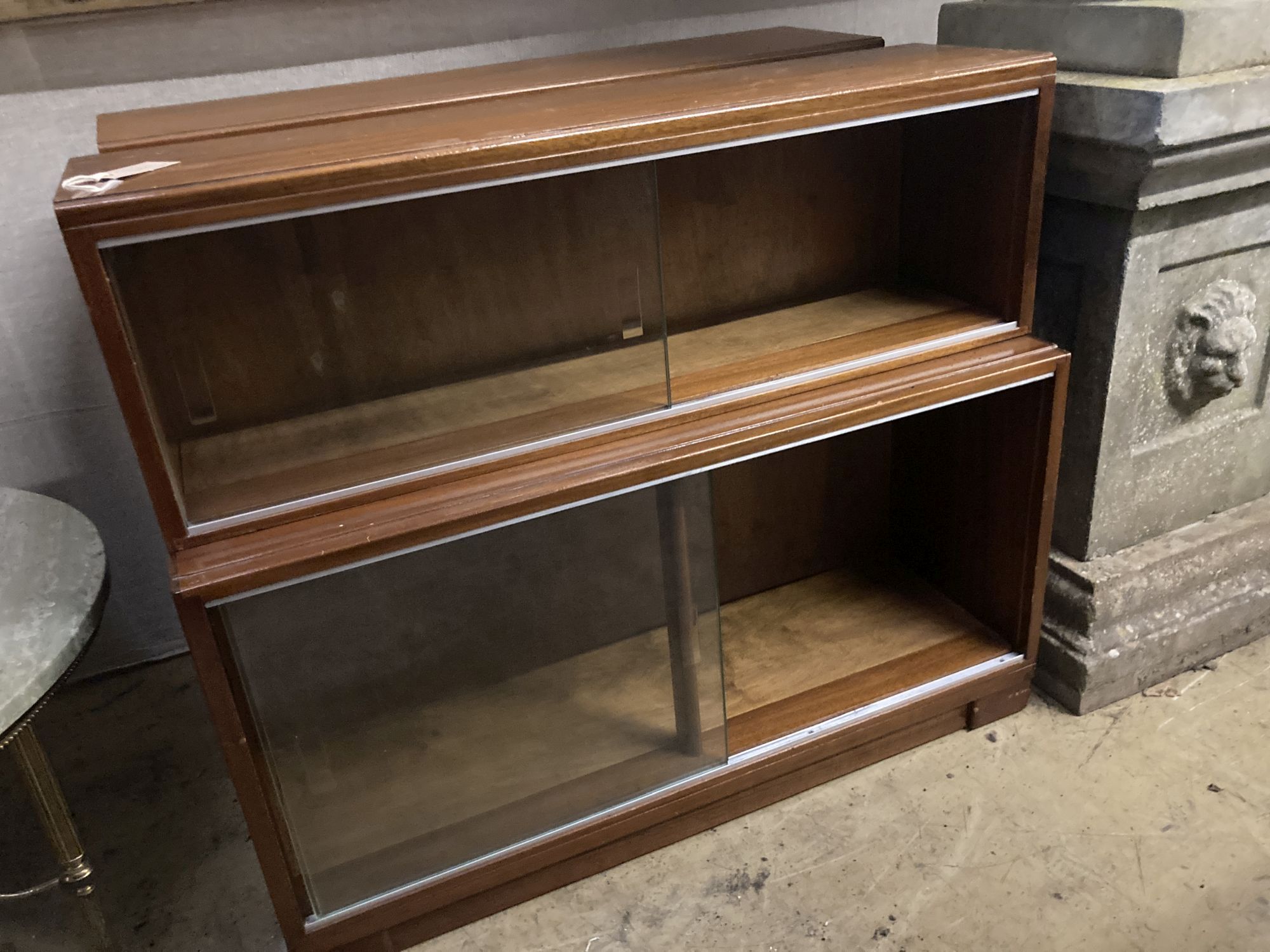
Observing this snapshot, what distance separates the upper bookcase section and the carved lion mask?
13.5 inches

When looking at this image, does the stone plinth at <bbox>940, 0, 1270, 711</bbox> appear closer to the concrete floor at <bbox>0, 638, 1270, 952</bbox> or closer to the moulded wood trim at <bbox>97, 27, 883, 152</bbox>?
the concrete floor at <bbox>0, 638, 1270, 952</bbox>

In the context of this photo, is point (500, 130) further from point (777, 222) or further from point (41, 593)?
point (41, 593)

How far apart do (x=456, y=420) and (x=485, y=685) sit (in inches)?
15.1

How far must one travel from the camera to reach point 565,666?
1396 millimetres

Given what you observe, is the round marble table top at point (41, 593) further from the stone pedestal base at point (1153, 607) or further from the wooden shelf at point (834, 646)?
the stone pedestal base at point (1153, 607)

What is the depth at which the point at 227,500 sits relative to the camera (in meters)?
1.13

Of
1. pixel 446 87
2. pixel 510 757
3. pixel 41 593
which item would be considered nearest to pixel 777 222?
pixel 446 87

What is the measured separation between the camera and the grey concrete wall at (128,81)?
1.57 m

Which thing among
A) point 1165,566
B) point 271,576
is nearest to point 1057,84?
point 1165,566

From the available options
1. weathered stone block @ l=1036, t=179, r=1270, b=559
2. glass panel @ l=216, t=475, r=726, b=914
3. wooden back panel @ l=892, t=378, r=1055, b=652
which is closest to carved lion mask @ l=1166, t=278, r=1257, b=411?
weathered stone block @ l=1036, t=179, r=1270, b=559

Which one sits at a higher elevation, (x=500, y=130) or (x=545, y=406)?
(x=500, y=130)

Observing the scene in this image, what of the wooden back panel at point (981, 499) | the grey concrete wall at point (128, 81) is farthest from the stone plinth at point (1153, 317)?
the grey concrete wall at point (128, 81)

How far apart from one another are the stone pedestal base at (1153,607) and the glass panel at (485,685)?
66cm

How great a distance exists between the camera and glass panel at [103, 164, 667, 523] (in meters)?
1.11
